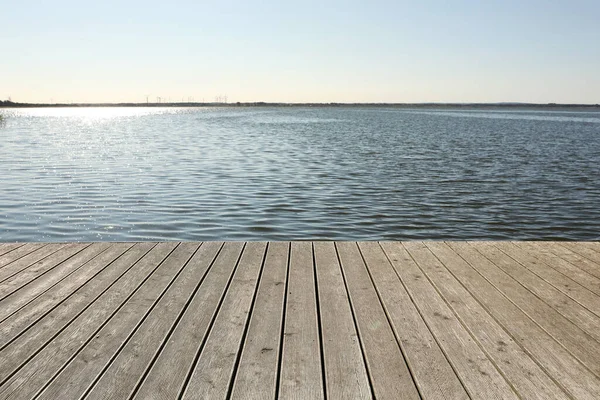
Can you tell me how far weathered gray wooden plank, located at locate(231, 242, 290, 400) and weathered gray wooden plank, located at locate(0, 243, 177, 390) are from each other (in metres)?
0.87

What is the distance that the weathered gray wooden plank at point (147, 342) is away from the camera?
7.73ft

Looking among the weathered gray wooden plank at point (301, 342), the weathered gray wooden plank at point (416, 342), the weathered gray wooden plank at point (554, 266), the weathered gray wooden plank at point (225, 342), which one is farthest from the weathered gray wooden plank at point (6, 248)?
the weathered gray wooden plank at point (554, 266)

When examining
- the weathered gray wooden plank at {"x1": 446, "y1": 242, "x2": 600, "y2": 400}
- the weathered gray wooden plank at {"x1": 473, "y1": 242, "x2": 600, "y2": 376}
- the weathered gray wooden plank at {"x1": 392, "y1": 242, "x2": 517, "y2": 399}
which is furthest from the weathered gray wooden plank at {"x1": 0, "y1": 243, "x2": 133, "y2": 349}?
the weathered gray wooden plank at {"x1": 473, "y1": 242, "x2": 600, "y2": 376}

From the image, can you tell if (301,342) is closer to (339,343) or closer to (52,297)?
(339,343)

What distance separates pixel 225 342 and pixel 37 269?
2.07 metres

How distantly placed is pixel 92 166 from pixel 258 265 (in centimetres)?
1488

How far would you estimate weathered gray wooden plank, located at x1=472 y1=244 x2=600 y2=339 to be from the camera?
3.11m

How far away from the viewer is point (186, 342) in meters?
2.79

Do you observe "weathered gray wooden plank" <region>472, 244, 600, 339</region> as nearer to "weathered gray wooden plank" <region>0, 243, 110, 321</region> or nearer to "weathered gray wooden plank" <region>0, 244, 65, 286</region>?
"weathered gray wooden plank" <region>0, 243, 110, 321</region>

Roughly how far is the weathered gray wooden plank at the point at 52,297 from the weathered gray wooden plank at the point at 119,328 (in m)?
0.42

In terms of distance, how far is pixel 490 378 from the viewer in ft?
8.06

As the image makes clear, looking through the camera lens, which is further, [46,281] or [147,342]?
[46,281]

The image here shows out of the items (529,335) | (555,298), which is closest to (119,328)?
(529,335)

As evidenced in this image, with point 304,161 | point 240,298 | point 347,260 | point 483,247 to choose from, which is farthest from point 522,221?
point 304,161
